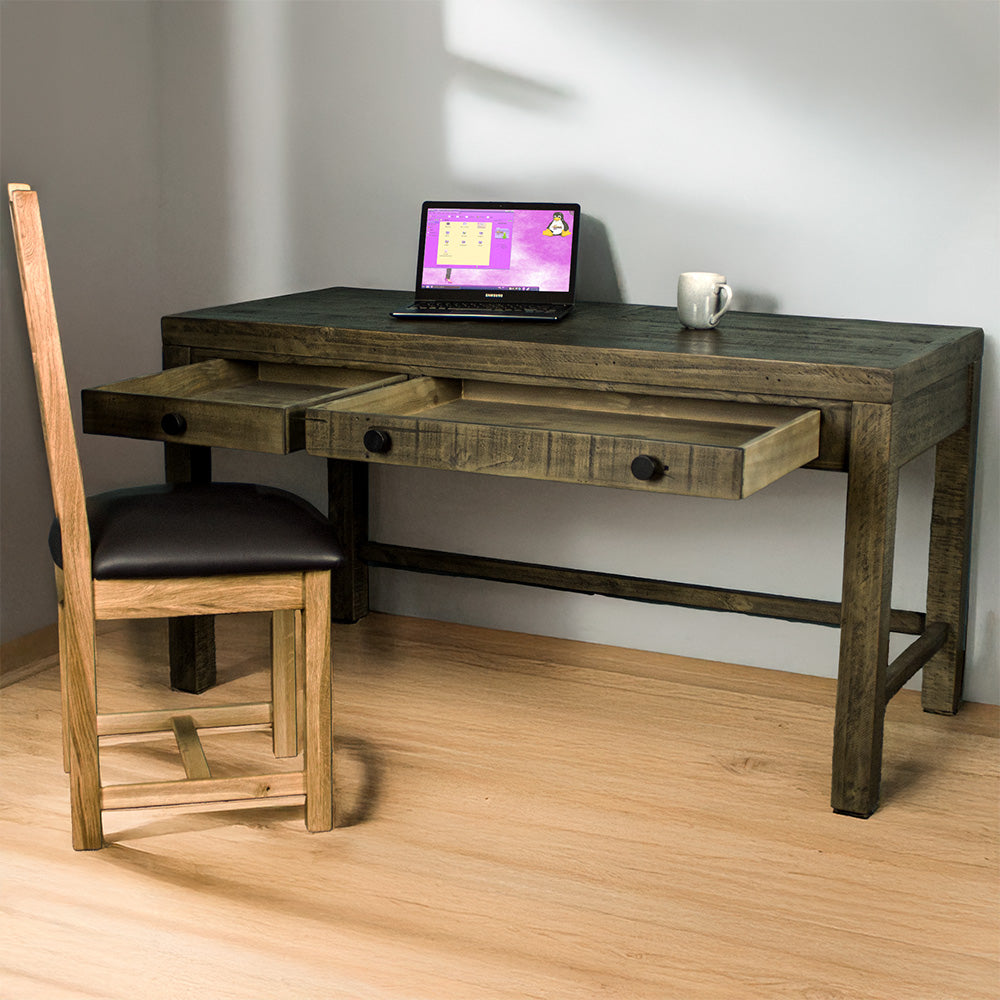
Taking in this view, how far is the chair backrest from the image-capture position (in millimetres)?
1769

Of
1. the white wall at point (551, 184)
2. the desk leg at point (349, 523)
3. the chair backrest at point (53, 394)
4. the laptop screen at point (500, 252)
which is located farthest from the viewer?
the desk leg at point (349, 523)

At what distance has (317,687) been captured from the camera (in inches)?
76.4

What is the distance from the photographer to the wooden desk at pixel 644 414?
193 cm

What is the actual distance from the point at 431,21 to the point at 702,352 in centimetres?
108

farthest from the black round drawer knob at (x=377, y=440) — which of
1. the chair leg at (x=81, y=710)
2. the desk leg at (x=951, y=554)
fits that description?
the desk leg at (x=951, y=554)

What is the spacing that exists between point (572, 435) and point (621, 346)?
0.34 meters

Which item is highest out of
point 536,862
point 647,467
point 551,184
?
point 551,184

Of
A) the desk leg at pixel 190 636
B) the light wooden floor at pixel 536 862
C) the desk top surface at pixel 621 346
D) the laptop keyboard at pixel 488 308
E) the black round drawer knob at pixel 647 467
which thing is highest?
the laptop keyboard at pixel 488 308

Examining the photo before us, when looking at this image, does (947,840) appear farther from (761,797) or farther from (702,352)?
(702,352)

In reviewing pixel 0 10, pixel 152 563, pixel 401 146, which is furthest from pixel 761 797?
pixel 0 10

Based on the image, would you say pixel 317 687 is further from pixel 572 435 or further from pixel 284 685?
pixel 572 435

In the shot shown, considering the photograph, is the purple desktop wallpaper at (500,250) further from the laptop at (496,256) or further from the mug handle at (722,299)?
the mug handle at (722,299)

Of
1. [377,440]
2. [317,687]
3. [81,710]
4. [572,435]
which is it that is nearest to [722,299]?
[572,435]

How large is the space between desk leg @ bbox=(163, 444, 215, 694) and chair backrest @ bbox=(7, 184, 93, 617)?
57 centimetres
